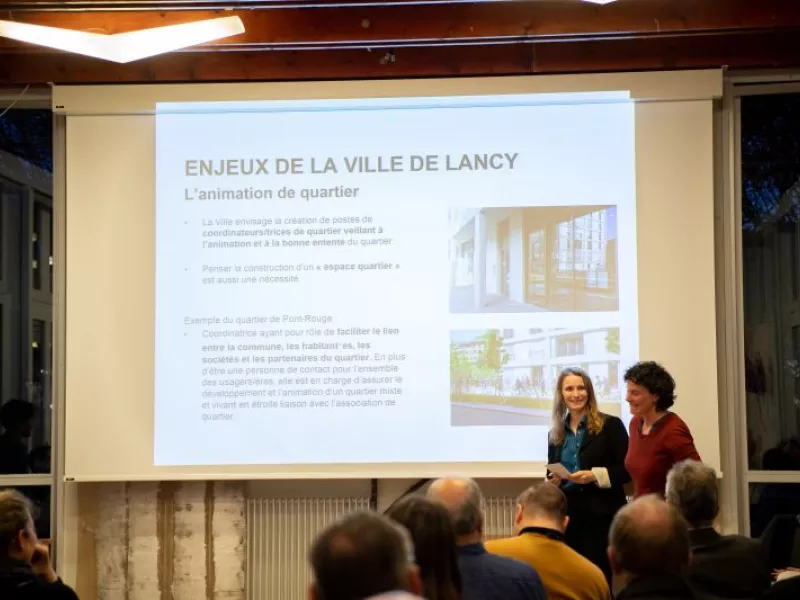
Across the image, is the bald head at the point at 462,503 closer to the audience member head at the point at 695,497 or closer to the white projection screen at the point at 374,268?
the audience member head at the point at 695,497

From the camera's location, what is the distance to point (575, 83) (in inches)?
216

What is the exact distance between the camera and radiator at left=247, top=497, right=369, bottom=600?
5672 millimetres

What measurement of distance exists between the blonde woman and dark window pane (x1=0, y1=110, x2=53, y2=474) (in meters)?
3.15

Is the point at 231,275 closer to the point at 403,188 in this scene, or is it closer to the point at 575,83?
the point at 403,188

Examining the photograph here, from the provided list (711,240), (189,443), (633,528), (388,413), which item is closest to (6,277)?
(189,443)

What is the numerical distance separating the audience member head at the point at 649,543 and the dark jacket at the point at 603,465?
2294 millimetres

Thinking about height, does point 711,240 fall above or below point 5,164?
below

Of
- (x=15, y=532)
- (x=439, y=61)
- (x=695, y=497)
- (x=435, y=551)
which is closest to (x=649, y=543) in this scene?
(x=435, y=551)

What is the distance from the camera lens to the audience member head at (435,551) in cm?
223

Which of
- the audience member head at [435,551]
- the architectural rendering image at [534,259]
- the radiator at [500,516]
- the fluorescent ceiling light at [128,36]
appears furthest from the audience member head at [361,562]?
the radiator at [500,516]

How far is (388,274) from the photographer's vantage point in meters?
5.52

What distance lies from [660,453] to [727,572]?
1776 millimetres

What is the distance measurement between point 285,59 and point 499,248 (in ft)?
5.33

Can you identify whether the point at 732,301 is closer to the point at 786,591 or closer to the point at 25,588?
the point at 786,591
